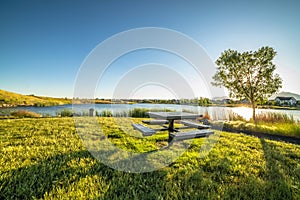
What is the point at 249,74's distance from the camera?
26.0 feet

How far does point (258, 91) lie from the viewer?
7785 millimetres

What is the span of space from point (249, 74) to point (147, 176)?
8402mm

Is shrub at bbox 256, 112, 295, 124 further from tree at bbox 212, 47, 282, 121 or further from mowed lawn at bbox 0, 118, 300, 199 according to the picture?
mowed lawn at bbox 0, 118, 300, 199

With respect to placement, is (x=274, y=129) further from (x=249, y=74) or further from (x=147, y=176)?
(x=147, y=176)

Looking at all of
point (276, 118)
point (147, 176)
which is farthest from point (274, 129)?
point (147, 176)

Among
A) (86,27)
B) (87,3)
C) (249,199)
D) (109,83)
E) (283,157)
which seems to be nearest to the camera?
(249,199)

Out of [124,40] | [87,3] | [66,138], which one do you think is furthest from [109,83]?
[87,3]

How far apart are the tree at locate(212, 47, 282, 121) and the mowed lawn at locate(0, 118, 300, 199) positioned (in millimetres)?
5350

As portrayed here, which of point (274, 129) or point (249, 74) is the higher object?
point (249, 74)

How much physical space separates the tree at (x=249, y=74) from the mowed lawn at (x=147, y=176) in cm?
535

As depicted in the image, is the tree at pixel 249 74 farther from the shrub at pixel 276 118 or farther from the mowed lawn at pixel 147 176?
the mowed lawn at pixel 147 176

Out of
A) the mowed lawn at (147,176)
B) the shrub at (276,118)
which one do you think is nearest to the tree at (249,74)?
the shrub at (276,118)

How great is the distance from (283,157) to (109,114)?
31.5 feet

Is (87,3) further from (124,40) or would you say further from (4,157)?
(4,157)
